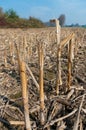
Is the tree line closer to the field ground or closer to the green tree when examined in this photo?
the green tree

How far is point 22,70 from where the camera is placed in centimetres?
273

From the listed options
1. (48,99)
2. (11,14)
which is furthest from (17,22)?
(48,99)

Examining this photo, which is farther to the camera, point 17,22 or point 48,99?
point 17,22

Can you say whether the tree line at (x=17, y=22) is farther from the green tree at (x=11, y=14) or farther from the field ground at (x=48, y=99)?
the field ground at (x=48, y=99)

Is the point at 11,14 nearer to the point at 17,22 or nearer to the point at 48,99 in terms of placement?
the point at 17,22

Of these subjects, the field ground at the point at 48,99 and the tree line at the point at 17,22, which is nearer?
the field ground at the point at 48,99

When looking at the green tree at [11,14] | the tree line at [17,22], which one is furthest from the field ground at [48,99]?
the green tree at [11,14]

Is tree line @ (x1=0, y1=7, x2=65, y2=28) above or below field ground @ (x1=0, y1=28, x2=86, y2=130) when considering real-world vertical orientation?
below

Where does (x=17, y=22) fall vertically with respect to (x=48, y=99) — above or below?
below

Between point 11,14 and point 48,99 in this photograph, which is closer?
point 48,99

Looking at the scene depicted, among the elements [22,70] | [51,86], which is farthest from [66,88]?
[22,70]

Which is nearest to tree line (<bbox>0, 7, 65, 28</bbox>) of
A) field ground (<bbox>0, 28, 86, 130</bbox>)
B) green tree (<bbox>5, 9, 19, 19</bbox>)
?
green tree (<bbox>5, 9, 19, 19</bbox>)

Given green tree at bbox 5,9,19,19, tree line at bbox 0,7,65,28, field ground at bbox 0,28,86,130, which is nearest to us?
field ground at bbox 0,28,86,130

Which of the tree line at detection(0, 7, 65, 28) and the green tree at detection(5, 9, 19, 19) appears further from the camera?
the green tree at detection(5, 9, 19, 19)
